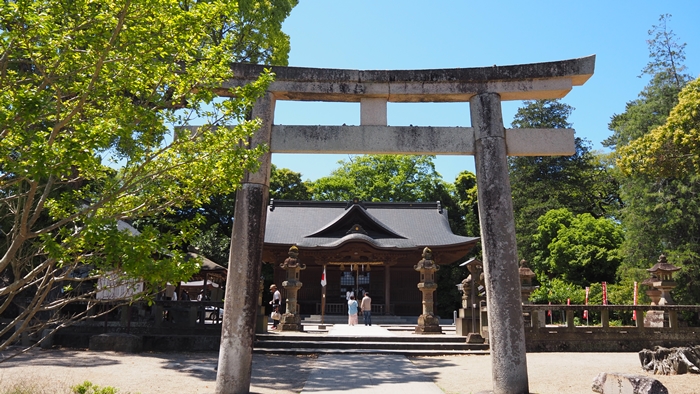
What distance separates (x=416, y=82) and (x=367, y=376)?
5.46m

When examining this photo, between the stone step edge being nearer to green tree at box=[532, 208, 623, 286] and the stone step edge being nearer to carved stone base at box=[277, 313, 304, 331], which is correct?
carved stone base at box=[277, 313, 304, 331]

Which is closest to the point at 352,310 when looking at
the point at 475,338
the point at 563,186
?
the point at 475,338

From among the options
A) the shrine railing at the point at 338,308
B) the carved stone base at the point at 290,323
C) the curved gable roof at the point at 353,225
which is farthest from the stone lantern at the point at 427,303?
the curved gable roof at the point at 353,225

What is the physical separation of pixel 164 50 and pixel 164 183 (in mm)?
1387

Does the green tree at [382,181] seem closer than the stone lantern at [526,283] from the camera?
No

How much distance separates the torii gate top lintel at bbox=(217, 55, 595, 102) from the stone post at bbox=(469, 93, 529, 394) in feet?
0.83

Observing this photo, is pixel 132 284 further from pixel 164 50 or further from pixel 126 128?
pixel 164 50

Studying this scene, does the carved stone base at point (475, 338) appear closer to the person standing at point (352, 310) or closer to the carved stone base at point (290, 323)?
the carved stone base at point (290, 323)

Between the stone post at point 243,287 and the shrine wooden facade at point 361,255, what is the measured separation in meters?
16.9

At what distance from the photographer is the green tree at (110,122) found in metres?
3.94

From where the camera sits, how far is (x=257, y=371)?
32.8ft

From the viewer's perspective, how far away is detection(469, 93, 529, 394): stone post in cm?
648

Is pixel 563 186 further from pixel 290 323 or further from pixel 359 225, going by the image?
pixel 290 323

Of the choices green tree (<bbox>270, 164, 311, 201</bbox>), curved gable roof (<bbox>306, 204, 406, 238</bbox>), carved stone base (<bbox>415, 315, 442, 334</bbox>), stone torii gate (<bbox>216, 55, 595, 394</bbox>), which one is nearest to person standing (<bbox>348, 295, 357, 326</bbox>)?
carved stone base (<bbox>415, 315, 442, 334</bbox>)
